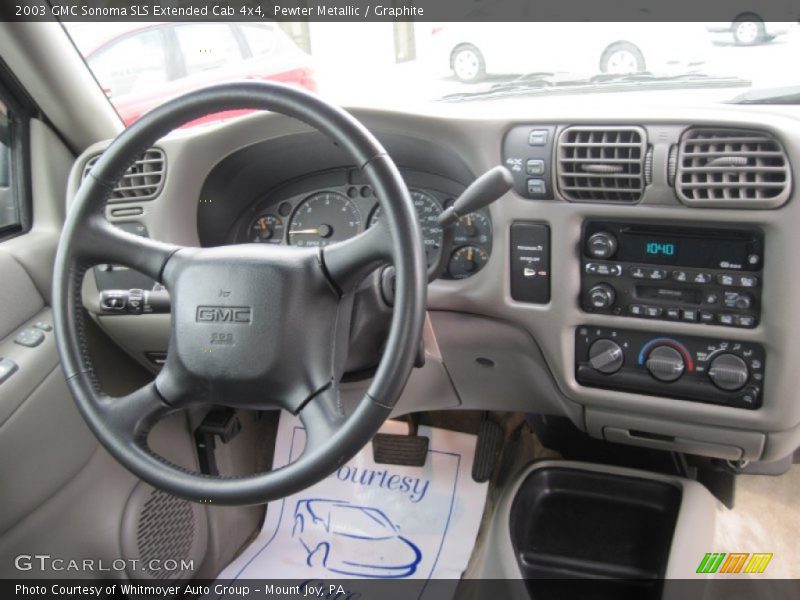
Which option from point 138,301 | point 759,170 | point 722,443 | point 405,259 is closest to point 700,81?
point 759,170

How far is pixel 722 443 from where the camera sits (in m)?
1.27

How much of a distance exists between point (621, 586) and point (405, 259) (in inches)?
39.6

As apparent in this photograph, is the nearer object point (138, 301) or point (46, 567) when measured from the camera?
point (138, 301)

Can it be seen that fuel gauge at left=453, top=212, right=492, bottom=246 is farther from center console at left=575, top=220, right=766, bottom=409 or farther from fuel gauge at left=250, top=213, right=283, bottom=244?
fuel gauge at left=250, top=213, right=283, bottom=244

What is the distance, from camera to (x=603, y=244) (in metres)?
1.22

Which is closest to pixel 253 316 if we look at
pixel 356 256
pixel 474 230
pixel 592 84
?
pixel 356 256

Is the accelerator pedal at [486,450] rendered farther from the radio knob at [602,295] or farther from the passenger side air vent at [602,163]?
the passenger side air vent at [602,163]

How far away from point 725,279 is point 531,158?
1.28ft

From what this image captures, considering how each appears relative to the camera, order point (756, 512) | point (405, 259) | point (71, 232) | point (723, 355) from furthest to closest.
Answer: point (756, 512) → point (723, 355) → point (71, 232) → point (405, 259)

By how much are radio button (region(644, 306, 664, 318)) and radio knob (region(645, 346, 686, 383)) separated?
6cm

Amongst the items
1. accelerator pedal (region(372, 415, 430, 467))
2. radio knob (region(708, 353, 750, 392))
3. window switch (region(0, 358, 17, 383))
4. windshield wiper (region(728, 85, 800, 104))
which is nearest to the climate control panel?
radio knob (region(708, 353, 750, 392))

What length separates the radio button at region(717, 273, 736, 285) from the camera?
1.14 meters

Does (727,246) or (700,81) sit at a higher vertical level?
(700,81)

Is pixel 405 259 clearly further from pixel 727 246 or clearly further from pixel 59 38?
pixel 59 38
